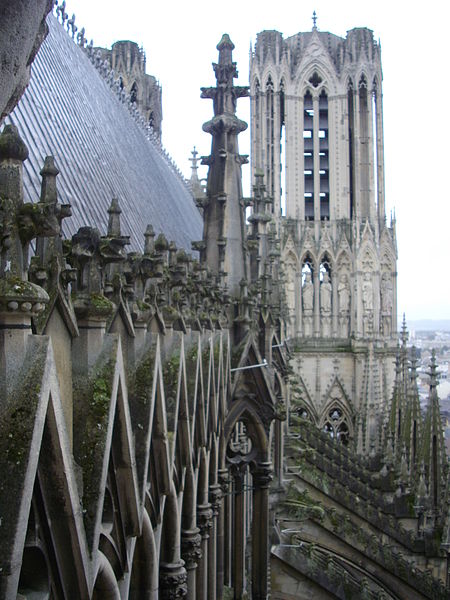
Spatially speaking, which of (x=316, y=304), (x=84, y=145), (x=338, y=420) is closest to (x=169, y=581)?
(x=84, y=145)

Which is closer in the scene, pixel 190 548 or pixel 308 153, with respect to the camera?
pixel 190 548

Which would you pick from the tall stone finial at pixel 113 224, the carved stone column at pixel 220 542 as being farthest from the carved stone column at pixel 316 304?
the tall stone finial at pixel 113 224

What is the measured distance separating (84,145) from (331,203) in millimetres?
39728

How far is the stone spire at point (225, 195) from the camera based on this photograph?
10750mm

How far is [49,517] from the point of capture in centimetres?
366

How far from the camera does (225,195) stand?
1077 centimetres

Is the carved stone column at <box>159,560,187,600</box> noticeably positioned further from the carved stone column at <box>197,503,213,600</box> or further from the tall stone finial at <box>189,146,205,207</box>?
the tall stone finial at <box>189,146,205,207</box>

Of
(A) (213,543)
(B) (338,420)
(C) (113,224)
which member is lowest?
(B) (338,420)

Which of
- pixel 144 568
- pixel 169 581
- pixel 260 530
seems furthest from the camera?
pixel 260 530

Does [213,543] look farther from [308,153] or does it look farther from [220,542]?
[308,153]

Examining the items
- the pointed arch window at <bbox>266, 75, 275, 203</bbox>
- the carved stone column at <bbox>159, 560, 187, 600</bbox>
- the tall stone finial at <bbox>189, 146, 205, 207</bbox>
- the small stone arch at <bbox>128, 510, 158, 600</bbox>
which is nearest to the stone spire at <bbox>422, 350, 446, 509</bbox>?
the tall stone finial at <bbox>189, 146, 205, 207</bbox>

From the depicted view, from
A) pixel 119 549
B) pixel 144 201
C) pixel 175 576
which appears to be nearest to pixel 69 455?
pixel 119 549

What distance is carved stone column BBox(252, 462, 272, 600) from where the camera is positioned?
1159 cm

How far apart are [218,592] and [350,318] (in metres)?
38.3
